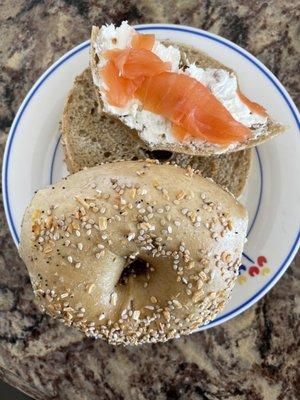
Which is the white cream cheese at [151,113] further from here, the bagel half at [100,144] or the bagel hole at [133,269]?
the bagel hole at [133,269]

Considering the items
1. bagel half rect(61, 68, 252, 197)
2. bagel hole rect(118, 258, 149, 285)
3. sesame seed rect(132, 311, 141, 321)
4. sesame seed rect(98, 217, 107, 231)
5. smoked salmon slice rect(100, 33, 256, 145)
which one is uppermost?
smoked salmon slice rect(100, 33, 256, 145)

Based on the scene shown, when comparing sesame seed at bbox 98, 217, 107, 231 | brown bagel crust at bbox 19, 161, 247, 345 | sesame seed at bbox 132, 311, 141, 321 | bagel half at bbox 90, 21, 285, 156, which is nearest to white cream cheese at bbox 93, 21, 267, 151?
bagel half at bbox 90, 21, 285, 156

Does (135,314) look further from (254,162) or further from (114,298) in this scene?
(254,162)

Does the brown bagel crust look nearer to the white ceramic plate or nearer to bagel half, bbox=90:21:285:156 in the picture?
bagel half, bbox=90:21:285:156

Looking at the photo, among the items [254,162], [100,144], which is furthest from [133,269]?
[254,162]

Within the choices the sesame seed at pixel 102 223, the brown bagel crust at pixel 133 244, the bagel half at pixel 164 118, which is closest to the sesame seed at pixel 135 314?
the brown bagel crust at pixel 133 244

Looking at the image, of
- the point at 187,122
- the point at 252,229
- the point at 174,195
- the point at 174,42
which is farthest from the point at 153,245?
the point at 174,42

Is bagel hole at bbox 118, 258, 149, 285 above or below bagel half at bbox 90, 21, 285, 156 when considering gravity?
below
